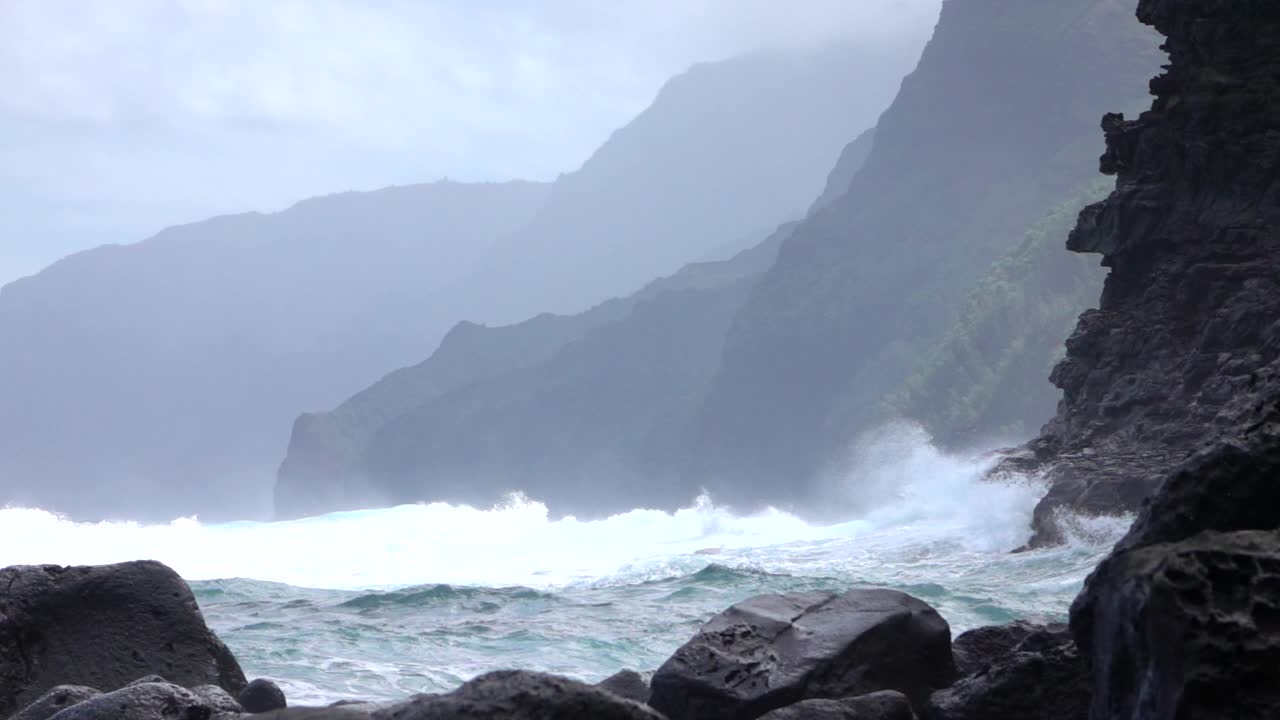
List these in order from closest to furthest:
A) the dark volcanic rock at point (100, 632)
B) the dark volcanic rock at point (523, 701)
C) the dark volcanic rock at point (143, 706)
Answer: the dark volcanic rock at point (523, 701) < the dark volcanic rock at point (143, 706) < the dark volcanic rock at point (100, 632)

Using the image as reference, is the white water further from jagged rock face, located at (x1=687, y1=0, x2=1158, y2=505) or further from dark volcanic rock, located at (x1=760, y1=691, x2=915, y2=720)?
jagged rock face, located at (x1=687, y1=0, x2=1158, y2=505)

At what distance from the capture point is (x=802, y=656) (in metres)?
6.42

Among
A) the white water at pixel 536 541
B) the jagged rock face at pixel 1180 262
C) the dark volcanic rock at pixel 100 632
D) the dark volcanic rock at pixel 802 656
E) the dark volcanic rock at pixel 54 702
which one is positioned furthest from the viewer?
the white water at pixel 536 541

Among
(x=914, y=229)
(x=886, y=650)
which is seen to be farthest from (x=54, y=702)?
(x=914, y=229)

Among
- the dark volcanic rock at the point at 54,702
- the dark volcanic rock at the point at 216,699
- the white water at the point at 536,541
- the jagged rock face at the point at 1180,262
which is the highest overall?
the jagged rock face at the point at 1180,262

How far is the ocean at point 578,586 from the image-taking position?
11.1 metres

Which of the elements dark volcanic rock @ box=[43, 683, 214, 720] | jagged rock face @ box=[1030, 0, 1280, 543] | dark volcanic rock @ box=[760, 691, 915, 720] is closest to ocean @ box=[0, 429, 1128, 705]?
jagged rock face @ box=[1030, 0, 1280, 543]

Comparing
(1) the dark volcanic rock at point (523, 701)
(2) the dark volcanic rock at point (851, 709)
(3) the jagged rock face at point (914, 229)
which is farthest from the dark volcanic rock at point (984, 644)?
(3) the jagged rock face at point (914, 229)

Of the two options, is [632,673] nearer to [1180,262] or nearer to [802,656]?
[802,656]

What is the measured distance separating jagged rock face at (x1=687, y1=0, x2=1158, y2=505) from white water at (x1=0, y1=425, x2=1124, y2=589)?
18509 mm

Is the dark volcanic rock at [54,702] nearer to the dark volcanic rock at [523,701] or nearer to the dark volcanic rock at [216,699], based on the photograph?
the dark volcanic rock at [216,699]

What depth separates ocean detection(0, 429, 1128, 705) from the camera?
1109 centimetres

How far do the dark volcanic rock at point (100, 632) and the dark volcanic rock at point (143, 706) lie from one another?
1688 mm

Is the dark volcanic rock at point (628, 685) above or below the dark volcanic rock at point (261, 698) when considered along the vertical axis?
below
